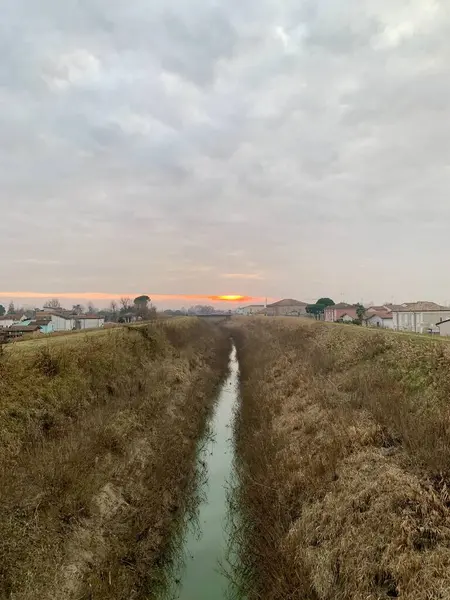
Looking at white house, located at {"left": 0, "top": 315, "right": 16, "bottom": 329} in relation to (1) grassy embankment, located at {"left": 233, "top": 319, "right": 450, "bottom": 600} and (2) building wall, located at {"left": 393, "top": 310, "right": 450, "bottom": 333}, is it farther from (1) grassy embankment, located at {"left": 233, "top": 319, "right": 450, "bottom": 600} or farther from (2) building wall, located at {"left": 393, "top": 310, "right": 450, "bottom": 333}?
(1) grassy embankment, located at {"left": 233, "top": 319, "right": 450, "bottom": 600}

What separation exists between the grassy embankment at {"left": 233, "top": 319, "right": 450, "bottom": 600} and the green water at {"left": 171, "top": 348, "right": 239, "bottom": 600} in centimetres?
67

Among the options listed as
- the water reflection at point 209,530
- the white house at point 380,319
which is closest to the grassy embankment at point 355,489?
the water reflection at point 209,530

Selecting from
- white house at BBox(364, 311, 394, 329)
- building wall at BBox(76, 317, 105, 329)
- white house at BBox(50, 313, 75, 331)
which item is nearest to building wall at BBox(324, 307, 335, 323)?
white house at BBox(364, 311, 394, 329)

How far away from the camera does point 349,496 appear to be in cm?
955

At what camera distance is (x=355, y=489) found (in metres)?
9.73

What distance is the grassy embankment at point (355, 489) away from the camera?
7.48 m

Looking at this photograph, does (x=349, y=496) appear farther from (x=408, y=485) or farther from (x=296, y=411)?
(x=296, y=411)

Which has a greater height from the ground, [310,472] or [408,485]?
[408,485]

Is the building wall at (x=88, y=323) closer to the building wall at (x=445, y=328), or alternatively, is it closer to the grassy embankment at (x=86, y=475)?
the building wall at (x=445, y=328)

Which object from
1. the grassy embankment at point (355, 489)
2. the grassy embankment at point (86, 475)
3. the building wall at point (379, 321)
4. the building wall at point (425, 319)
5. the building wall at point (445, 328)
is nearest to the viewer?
the grassy embankment at point (355, 489)

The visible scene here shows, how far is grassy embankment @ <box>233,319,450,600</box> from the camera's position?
7.48 m

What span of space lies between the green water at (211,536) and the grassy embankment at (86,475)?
644mm

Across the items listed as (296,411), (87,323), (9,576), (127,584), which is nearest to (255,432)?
(296,411)

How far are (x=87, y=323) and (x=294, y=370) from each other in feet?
280
